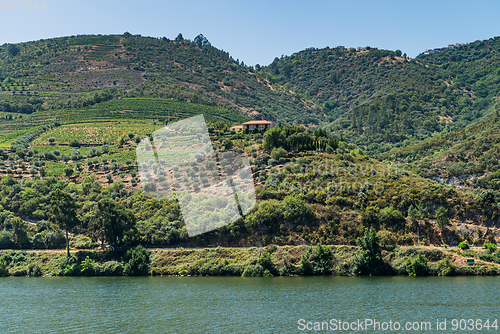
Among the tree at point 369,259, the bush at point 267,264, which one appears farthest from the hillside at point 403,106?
the bush at point 267,264

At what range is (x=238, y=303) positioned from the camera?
1385 inches

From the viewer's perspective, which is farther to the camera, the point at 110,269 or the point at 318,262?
the point at 110,269

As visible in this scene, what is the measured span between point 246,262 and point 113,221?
59.6 feet

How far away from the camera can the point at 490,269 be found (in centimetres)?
4469

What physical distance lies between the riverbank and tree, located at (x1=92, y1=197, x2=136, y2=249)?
2213mm

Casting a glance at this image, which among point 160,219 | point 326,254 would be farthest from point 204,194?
point 326,254

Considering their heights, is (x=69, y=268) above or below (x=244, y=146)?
below

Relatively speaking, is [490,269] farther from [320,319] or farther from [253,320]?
[253,320]

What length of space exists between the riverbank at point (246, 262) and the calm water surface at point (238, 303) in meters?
2.56

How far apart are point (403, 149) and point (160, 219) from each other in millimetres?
82050

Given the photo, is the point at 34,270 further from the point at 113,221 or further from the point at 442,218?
the point at 442,218

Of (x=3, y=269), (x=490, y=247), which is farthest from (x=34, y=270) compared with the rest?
(x=490, y=247)

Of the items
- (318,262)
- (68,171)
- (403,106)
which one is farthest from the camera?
(403,106)

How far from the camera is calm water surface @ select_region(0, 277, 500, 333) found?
30.1 m
